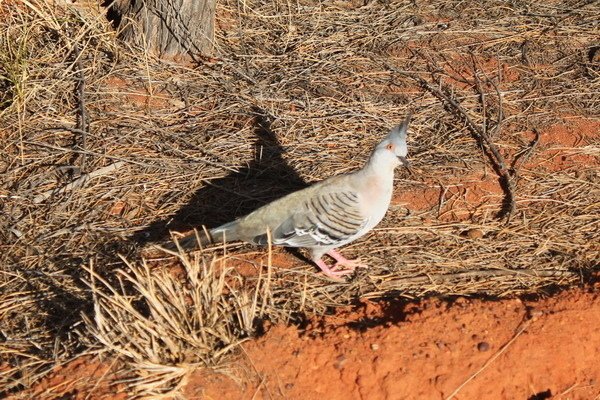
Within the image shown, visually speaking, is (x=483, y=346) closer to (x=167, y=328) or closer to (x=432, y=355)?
(x=432, y=355)

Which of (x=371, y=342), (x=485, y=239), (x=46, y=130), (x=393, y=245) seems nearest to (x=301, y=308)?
(x=371, y=342)

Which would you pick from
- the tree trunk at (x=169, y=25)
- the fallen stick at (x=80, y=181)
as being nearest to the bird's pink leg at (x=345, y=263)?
the fallen stick at (x=80, y=181)

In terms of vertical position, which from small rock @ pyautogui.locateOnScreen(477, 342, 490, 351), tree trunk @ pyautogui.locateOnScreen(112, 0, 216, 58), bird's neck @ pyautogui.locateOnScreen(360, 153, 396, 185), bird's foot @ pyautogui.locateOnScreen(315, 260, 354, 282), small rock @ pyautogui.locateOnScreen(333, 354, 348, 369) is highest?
tree trunk @ pyautogui.locateOnScreen(112, 0, 216, 58)

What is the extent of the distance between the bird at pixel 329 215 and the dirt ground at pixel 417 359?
59 centimetres

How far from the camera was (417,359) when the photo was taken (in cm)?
441

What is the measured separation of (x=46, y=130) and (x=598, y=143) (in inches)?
170

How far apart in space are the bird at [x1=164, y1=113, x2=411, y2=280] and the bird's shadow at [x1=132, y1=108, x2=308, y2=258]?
18.3 inches

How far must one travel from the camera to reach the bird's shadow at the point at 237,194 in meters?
5.73

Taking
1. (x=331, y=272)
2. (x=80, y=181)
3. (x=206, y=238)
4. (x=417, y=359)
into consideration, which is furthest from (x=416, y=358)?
(x=80, y=181)

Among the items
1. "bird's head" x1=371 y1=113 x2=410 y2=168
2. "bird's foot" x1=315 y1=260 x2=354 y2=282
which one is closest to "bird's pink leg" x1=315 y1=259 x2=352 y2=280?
"bird's foot" x1=315 y1=260 x2=354 y2=282

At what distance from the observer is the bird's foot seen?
5262mm

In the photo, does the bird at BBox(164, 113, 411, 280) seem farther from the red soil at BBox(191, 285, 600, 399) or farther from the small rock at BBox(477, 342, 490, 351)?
the small rock at BBox(477, 342, 490, 351)

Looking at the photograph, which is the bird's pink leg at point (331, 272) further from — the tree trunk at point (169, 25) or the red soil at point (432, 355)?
the tree trunk at point (169, 25)

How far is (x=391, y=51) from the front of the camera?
7.64 metres
